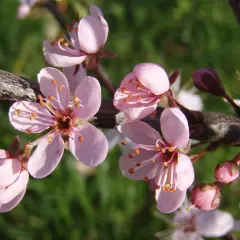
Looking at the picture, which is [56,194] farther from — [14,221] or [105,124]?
[105,124]

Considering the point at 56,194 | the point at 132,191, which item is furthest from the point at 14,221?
the point at 132,191

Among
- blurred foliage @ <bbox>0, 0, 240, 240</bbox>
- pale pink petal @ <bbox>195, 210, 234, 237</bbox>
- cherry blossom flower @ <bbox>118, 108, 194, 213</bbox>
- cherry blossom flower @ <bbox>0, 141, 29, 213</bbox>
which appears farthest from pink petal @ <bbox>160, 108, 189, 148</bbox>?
blurred foliage @ <bbox>0, 0, 240, 240</bbox>

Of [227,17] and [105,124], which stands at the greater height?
[105,124]

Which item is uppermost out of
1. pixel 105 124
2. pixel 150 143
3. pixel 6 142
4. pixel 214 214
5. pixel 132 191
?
pixel 105 124

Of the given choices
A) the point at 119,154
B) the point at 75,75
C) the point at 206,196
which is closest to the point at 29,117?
the point at 75,75

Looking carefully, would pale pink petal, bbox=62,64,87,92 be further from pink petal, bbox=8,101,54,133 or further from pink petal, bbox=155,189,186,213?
pink petal, bbox=155,189,186,213

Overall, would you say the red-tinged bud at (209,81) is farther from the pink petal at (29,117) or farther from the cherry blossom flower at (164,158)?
the pink petal at (29,117)
